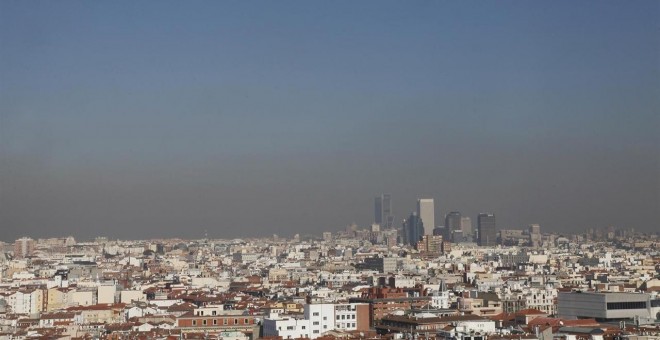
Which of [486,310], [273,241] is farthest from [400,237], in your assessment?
[486,310]

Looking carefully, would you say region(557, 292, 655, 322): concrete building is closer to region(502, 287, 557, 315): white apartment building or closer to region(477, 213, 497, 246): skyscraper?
region(502, 287, 557, 315): white apartment building

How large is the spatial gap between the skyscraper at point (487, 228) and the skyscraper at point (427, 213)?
24.3ft

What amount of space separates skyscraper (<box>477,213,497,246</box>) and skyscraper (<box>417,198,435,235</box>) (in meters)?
7.40

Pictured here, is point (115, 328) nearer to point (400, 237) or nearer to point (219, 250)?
point (219, 250)

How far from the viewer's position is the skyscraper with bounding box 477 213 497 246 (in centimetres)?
13212

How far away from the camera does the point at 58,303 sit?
2184 inches

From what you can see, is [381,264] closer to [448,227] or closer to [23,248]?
[23,248]

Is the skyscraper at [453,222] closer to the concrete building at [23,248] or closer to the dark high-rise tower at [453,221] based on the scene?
the dark high-rise tower at [453,221]

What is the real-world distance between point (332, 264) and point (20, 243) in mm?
19739

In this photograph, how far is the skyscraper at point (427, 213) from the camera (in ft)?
461

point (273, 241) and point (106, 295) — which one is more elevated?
point (273, 241)

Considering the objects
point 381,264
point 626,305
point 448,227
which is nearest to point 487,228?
point 448,227

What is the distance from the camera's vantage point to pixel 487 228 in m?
133

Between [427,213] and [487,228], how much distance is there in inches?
443
